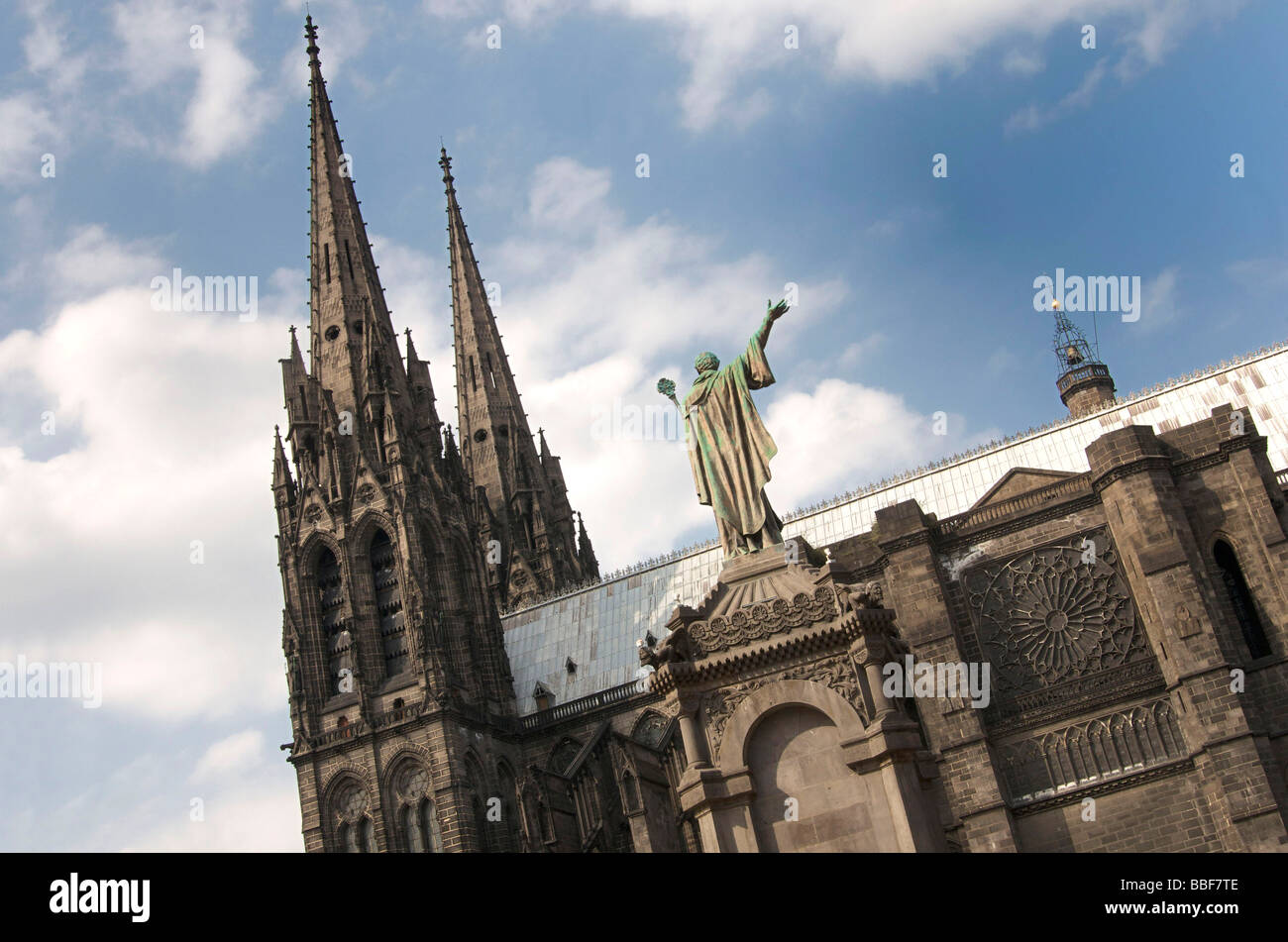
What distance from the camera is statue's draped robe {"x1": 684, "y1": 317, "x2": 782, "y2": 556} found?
1423 centimetres

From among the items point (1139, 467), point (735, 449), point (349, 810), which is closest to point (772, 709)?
point (735, 449)

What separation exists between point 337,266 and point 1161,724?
34739mm

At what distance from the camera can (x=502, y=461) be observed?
62.1 m

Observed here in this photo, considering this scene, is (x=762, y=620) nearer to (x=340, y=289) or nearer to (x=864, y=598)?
(x=864, y=598)

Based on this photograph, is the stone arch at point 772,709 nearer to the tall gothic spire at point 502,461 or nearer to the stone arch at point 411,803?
the stone arch at point 411,803

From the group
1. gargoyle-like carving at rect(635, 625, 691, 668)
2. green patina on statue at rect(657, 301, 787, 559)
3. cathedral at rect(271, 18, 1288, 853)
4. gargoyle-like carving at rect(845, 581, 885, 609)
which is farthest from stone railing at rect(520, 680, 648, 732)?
gargoyle-like carving at rect(845, 581, 885, 609)

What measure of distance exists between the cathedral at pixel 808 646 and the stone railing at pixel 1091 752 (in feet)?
0.20

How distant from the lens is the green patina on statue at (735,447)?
14.2 metres

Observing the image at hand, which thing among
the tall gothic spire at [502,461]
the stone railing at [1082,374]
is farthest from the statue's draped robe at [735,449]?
the stone railing at [1082,374]

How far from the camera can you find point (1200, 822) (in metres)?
29.8
